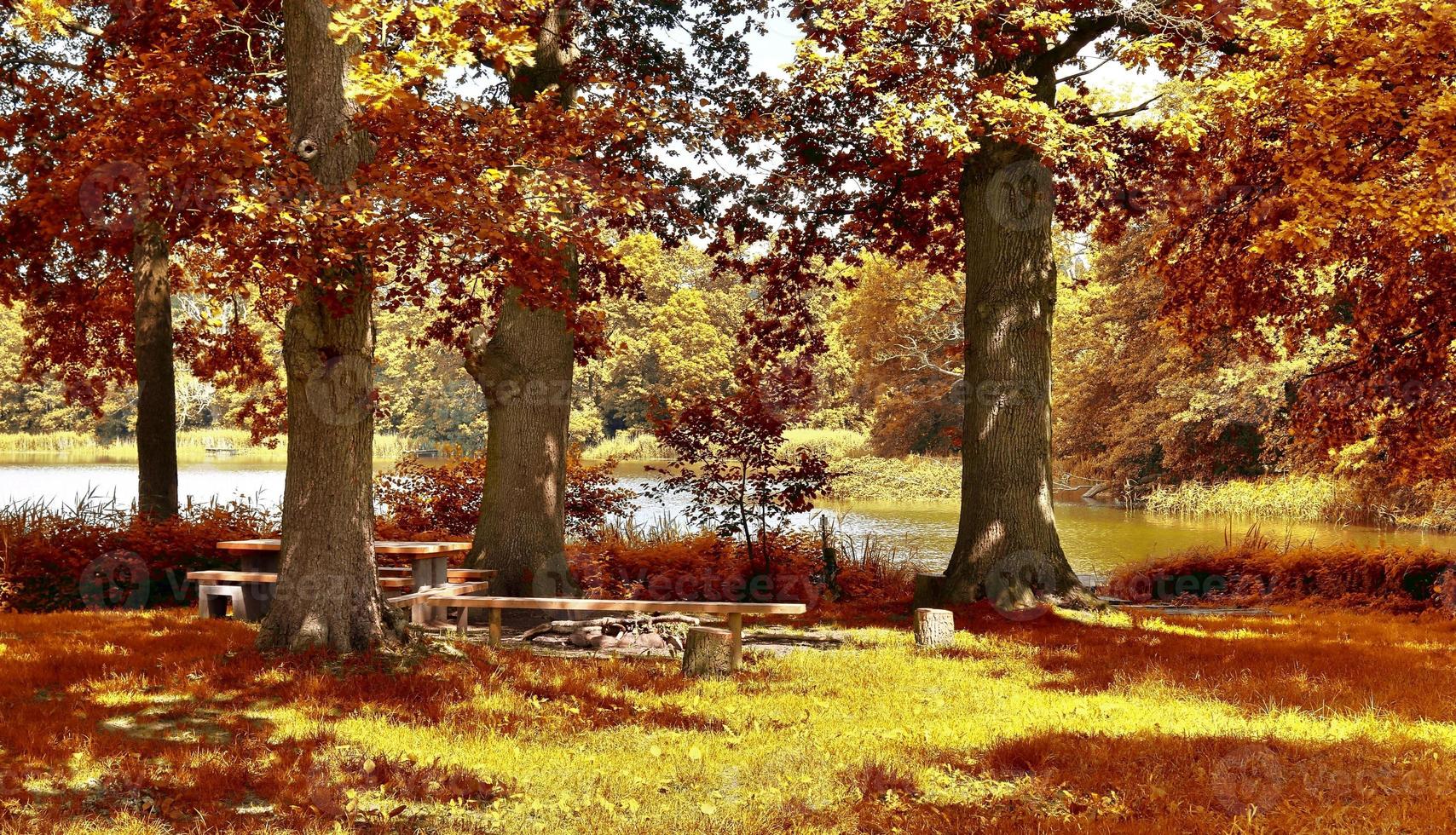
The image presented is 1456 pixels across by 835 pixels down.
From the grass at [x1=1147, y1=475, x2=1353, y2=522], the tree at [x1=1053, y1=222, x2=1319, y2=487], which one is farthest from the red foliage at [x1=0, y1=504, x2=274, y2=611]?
the grass at [x1=1147, y1=475, x2=1353, y2=522]

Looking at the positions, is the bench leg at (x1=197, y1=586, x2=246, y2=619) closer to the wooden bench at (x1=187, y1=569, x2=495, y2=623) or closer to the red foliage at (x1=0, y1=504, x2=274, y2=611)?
the wooden bench at (x1=187, y1=569, x2=495, y2=623)

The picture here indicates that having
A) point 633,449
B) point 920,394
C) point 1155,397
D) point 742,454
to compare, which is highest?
point 920,394

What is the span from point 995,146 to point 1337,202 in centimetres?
391

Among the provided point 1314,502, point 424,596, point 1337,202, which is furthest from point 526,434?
point 1314,502

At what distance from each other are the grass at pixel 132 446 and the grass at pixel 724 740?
40.3 meters

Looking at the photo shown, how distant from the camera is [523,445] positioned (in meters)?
12.1

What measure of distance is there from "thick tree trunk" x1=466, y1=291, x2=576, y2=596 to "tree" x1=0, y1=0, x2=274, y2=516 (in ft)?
10.9

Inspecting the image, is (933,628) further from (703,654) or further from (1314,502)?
(1314,502)

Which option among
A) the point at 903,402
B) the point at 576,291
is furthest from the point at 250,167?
the point at 903,402

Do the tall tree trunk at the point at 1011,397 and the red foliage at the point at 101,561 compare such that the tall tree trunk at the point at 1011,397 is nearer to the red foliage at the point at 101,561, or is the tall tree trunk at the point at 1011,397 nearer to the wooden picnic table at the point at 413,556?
the wooden picnic table at the point at 413,556

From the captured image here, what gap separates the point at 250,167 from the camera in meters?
7.27

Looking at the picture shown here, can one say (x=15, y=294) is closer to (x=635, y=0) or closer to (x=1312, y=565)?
(x=635, y=0)

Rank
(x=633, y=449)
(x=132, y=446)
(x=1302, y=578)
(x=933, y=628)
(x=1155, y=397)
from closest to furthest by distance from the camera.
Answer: (x=933, y=628)
(x=1302, y=578)
(x=1155, y=397)
(x=633, y=449)
(x=132, y=446)

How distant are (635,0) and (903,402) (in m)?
28.1
